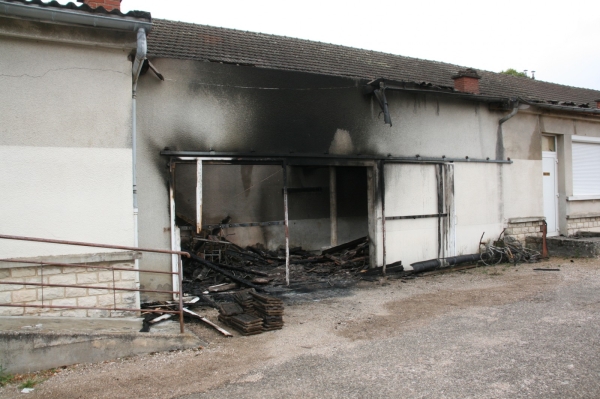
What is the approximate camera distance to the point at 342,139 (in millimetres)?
9094

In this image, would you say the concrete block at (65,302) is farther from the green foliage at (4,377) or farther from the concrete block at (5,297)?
the green foliage at (4,377)

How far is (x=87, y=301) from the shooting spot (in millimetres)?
6039

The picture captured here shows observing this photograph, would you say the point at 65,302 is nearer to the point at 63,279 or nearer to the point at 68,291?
the point at 68,291

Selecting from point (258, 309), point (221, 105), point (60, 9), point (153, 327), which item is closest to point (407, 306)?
point (258, 309)

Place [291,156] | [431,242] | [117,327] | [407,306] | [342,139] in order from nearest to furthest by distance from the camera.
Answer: [117,327], [407,306], [291,156], [342,139], [431,242]

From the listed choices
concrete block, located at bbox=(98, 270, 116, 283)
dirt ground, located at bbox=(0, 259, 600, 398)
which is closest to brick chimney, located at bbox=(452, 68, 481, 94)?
dirt ground, located at bbox=(0, 259, 600, 398)

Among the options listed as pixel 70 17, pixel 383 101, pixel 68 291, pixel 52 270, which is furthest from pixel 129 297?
pixel 383 101

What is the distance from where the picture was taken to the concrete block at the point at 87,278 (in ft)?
19.5

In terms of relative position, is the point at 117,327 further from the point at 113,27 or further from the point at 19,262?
the point at 113,27

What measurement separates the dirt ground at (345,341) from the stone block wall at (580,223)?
12.8 feet

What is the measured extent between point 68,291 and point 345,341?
11.7 ft

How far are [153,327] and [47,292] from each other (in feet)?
4.54

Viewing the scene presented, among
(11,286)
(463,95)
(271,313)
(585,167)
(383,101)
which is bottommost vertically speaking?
(271,313)

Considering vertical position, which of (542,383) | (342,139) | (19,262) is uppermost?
(342,139)
